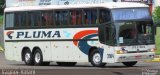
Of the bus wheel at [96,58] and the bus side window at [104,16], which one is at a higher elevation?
the bus side window at [104,16]

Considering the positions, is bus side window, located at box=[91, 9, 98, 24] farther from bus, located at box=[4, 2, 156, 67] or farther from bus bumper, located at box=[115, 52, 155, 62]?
bus bumper, located at box=[115, 52, 155, 62]

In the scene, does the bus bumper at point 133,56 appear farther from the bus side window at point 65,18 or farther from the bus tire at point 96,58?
the bus side window at point 65,18

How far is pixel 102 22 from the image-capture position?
30250 mm

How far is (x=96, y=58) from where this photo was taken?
101 feet

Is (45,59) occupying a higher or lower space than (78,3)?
lower

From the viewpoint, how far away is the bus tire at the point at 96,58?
30.5 meters

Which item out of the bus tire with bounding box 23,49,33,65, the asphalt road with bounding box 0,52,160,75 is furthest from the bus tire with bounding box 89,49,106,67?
the bus tire with bounding box 23,49,33,65

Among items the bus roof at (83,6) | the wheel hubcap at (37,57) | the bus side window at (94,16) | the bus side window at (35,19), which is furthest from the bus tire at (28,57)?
the bus side window at (94,16)

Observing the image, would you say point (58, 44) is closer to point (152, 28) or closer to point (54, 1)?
point (54, 1)

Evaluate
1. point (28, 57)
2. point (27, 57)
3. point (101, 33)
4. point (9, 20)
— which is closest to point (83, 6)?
point (101, 33)

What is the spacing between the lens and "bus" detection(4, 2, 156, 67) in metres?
29.9

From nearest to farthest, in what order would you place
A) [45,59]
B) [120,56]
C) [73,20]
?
[120,56] < [73,20] < [45,59]

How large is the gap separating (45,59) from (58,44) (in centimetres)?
153

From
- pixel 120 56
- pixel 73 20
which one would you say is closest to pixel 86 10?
pixel 73 20
